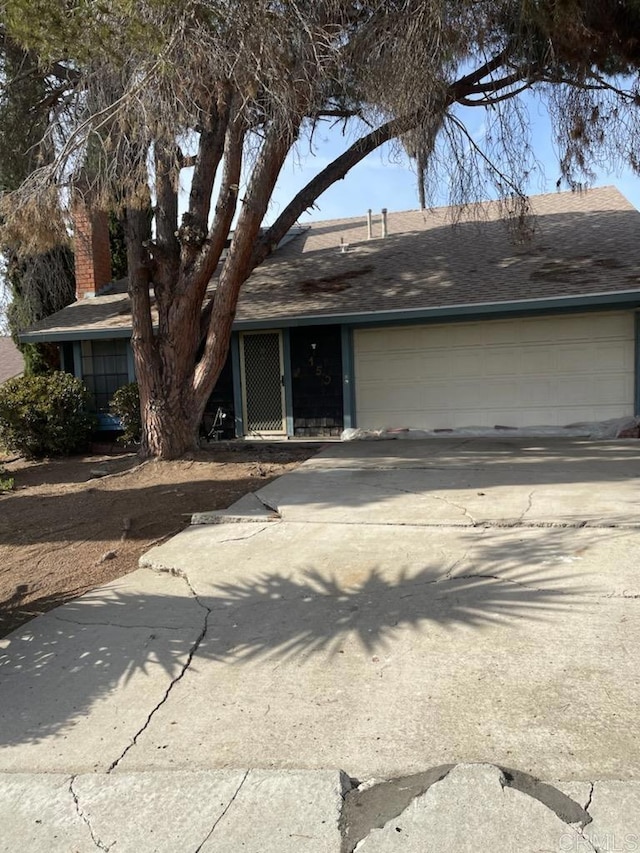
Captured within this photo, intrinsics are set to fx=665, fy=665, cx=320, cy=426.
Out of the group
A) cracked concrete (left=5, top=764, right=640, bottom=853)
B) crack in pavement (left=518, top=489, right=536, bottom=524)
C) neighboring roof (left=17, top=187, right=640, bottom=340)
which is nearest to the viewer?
→ cracked concrete (left=5, top=764, right=640, bottom=853)

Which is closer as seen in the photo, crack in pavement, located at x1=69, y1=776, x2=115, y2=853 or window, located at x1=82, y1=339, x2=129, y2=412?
crack in pavement, located at x1=69, y1=776, x2=115, y2=853

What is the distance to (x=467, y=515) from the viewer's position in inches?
247

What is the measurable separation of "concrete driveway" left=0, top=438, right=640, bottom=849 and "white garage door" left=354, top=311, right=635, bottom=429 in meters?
5.65

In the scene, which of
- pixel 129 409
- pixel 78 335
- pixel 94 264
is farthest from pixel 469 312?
pixel 94 264

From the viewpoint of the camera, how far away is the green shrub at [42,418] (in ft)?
41.1

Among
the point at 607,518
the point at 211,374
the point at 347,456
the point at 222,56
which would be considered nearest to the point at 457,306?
the point at 347,456

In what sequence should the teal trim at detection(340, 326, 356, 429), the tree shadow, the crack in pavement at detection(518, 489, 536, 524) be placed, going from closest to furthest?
the tree shadow < the crack in pavement at detection(518, 489, 536, 524) < the teal trim at detection(340, 326, 356, 429)

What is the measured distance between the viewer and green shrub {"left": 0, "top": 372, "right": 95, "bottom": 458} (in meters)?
12.5

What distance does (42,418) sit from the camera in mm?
12664

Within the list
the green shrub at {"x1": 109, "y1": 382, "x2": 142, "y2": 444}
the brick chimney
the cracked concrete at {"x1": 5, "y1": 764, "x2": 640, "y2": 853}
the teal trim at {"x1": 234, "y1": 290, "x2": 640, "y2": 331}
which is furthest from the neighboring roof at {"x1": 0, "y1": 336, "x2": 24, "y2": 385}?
the cracked concrete at {"x1": 5, "y1": 764, "x2": 640, "y2": 853}

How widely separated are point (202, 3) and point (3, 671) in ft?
23.9

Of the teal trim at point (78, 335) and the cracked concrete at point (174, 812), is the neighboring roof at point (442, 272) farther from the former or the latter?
the cracked concrete at point (174, 812)

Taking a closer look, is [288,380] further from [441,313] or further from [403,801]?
[403,801]

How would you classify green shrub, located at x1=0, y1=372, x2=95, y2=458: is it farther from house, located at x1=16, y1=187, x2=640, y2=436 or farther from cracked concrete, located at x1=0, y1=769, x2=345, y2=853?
cracked concrete, located at x1=0, y1=769, x2=345, y2=853
